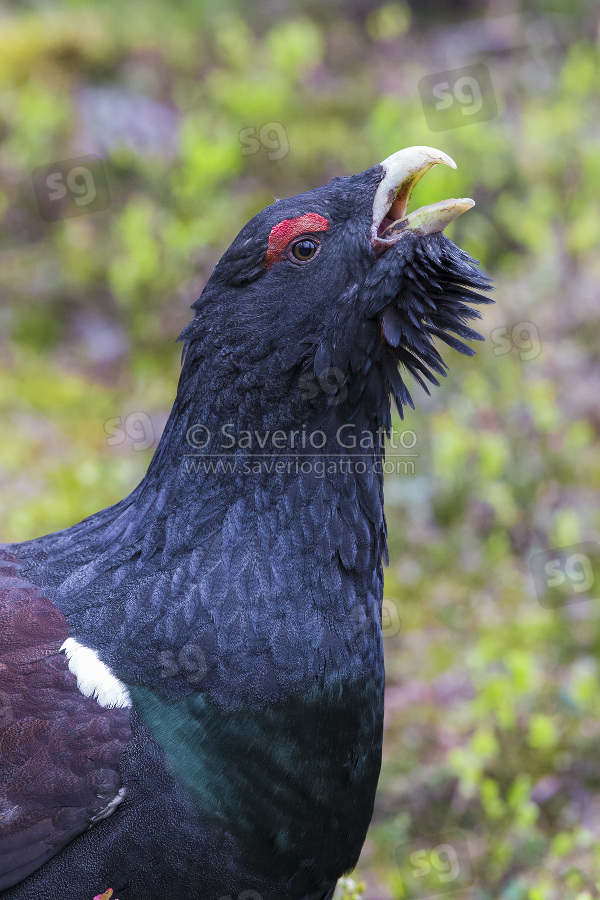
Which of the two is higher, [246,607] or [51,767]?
[246,607]

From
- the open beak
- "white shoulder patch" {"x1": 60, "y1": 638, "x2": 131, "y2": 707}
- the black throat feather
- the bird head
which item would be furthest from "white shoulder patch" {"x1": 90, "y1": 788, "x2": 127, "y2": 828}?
the open beak

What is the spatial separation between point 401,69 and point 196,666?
8166 millimetres

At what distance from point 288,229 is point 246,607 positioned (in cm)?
99

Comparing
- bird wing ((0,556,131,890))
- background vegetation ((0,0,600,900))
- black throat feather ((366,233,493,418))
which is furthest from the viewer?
background vegetation ((0,0,600,900))

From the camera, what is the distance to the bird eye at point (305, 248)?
8.00ft

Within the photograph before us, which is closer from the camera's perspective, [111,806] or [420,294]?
[111,806]

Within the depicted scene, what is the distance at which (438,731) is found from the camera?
165 inches

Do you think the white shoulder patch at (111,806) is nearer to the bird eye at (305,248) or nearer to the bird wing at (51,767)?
the bird wing at (51,767)

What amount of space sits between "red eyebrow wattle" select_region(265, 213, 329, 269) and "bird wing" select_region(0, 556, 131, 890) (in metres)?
1.22

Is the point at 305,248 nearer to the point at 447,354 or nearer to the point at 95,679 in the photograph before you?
the point at 95,679

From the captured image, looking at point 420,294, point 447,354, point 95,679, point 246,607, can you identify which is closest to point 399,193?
point 420,294

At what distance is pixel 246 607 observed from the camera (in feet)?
7.98

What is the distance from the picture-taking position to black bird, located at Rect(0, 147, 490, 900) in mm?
2285

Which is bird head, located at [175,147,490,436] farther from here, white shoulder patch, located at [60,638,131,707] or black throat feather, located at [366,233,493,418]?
white shoulder patch, located at [60,638,131,707]
